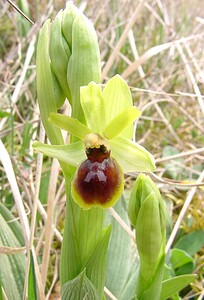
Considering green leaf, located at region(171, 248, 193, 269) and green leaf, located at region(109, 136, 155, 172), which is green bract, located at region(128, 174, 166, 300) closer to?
green leaf, located at region(109, 136, 155, 172)

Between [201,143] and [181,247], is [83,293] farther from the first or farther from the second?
[201,143]

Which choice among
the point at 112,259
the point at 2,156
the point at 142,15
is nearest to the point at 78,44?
the point at 2,156

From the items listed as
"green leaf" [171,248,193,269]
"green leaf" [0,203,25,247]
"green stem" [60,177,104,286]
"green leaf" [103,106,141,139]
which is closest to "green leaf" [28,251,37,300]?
"green stem" [60,177,104,286]

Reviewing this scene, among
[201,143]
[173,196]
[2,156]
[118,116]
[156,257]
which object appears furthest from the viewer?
[201,143]

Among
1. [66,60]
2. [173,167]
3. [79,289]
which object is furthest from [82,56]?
[173,167]

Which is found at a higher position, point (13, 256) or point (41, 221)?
point (13, 256)

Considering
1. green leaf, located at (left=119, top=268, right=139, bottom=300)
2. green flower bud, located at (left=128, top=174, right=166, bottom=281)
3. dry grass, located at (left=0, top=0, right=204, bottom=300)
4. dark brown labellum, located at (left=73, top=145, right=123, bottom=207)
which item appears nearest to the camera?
dark brown labellum, located at (left=73, top=145, right=123, bottom=207)
